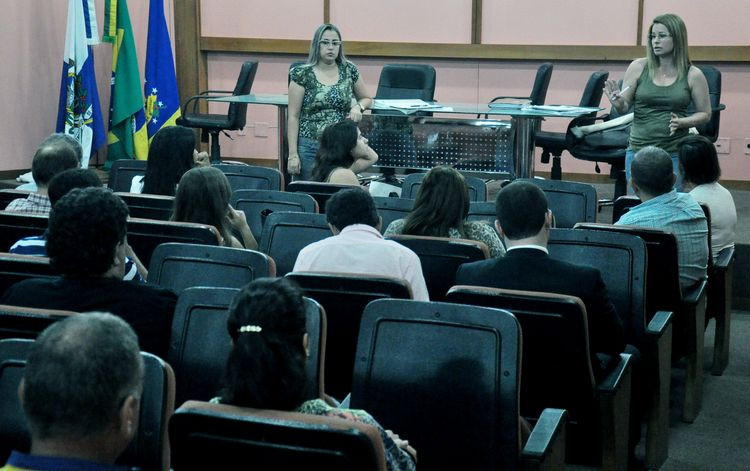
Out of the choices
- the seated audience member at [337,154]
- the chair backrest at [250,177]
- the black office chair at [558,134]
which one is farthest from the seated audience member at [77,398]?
the black office chair at [558,134]

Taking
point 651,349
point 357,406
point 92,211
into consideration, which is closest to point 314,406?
point 357,406

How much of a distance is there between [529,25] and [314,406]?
Result: 7.93m

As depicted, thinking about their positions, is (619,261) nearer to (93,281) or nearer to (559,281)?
(559,281)

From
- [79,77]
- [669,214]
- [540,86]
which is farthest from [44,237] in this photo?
[79,77]

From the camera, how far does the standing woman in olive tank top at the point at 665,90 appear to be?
549 centimetres

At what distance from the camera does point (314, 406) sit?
1.93m

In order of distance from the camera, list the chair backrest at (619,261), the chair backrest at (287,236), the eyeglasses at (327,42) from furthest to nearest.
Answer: the eyeglasses at (327,42)
the chair backrest at (287,236)
the chair backrest at (619,261)

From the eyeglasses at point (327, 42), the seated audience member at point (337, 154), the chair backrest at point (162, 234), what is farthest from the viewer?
the eyeglasses at point (327, 42)

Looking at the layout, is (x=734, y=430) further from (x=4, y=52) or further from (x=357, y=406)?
(x=4, y=52)

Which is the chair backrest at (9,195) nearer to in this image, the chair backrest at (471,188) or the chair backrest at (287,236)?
Answer: the chair backrest at (287,236)

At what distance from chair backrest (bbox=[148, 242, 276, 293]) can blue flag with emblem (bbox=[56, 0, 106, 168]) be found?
5626 millimetres

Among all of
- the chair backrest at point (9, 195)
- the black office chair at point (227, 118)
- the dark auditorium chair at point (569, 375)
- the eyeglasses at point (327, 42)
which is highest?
the eyeglasses at point (327, 42)

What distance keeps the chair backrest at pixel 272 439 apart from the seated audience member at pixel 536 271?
4.35ft

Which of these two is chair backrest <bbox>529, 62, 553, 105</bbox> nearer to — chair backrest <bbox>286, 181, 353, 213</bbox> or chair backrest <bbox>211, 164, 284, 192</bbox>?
chair backrest <bbox>211, 164, 284, 192</bbox>
